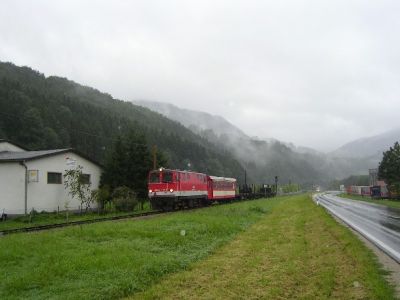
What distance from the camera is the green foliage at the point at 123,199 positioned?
111 ft

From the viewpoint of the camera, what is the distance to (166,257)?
11.1 meters

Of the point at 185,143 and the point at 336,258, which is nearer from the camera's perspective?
the point at 336,258

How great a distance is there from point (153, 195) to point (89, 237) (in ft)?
63.1

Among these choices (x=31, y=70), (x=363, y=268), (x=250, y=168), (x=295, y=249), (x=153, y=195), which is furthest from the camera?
(x=250, y=168)

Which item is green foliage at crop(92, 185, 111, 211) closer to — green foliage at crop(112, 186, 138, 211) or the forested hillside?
green foliage at crop(112, 186, 138, 211)

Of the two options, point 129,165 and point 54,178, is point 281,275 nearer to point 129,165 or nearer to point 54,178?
point 54,178

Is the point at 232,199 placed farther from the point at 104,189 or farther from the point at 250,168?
the point at 250,168

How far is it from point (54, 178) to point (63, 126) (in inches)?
2260

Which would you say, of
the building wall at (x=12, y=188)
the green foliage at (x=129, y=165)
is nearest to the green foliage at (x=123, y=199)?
the green foliage at (x=129, y=165)

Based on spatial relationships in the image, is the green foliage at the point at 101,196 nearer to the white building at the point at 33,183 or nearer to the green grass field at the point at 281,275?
the white building at the point at 33,183

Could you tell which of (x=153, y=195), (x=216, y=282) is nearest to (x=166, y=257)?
(x=216, y=282)

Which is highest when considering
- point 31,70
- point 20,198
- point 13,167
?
point 31,70

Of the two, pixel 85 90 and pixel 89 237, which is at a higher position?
pixel 85 90

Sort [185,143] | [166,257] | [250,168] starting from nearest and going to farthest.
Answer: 1. [166,257]
2. [185,143]
3. [250,168]
